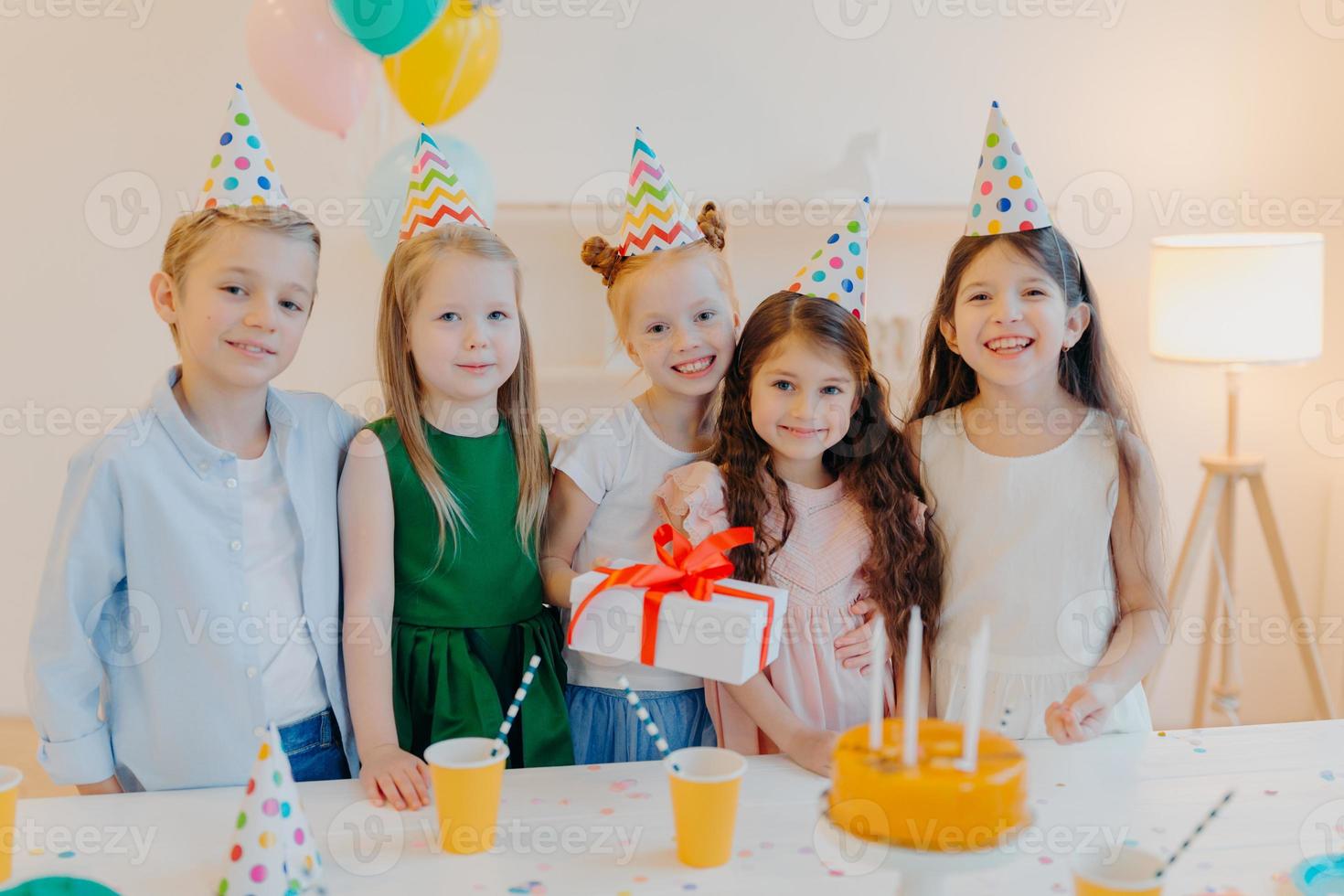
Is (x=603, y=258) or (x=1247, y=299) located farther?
(x=1247, y=299)

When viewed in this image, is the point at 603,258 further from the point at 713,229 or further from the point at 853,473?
the point at 853,473

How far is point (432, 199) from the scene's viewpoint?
5.48ft

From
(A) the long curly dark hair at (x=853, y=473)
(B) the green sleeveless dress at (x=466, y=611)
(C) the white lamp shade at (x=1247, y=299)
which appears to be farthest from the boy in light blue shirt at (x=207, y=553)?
(C) the white lamp shade at (x=1247, y=299)

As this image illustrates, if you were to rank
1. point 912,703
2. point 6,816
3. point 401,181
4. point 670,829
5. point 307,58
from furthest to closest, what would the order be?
point 401,181, point 307,58, point 670,829, point 6,816, point 912,703

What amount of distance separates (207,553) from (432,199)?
1.95ft

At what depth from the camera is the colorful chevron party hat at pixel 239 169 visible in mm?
1481

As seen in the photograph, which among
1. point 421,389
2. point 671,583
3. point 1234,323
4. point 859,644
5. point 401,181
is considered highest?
point 401,181

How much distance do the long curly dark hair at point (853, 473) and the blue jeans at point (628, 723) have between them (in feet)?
0.81

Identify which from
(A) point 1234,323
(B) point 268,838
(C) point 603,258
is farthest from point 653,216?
(A) point 1234,323

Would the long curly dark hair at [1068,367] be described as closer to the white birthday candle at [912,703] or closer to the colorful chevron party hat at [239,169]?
the white birthday candle at [912,703]

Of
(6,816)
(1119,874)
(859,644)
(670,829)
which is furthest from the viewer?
(859,644)

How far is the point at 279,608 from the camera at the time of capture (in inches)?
59.3

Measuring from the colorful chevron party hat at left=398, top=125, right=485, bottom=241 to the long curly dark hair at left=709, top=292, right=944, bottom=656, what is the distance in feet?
1.51

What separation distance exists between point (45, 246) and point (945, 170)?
8.59 feet
